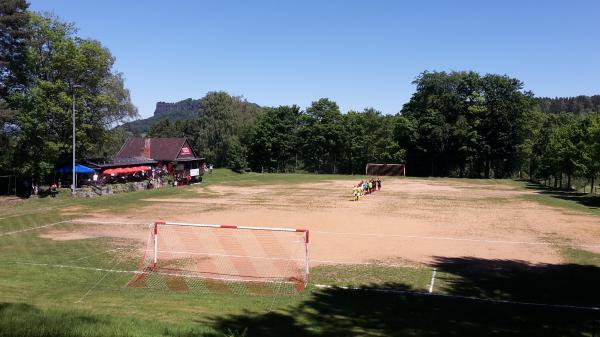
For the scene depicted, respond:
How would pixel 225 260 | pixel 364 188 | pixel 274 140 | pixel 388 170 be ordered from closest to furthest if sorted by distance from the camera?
pixel 225 260 < pixel 364 188 < pixel 388 170 < pixel 274 140

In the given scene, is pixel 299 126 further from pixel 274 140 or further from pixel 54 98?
pixel 54 98

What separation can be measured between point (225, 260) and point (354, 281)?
531 centimetres

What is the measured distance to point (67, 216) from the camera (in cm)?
3044

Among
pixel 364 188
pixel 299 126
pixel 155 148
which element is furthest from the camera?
pixel 299 126

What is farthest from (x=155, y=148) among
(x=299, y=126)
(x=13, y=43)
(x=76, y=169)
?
(x=299, y=126)

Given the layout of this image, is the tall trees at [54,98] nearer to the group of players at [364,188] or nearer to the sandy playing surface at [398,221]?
the sandy playing surface at [398,221]

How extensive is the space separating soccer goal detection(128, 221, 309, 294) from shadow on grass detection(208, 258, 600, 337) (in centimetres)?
222

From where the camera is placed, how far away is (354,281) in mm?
15570

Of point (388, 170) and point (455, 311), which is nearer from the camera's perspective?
point (455, 311)

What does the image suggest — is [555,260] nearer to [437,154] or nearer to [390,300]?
[390,300]

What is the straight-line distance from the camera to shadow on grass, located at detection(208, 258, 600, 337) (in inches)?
400

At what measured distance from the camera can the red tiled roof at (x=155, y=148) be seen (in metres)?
64.4

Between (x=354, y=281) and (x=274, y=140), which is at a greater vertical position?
(x=274, y=140)

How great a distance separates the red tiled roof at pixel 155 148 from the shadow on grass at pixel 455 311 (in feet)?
176
